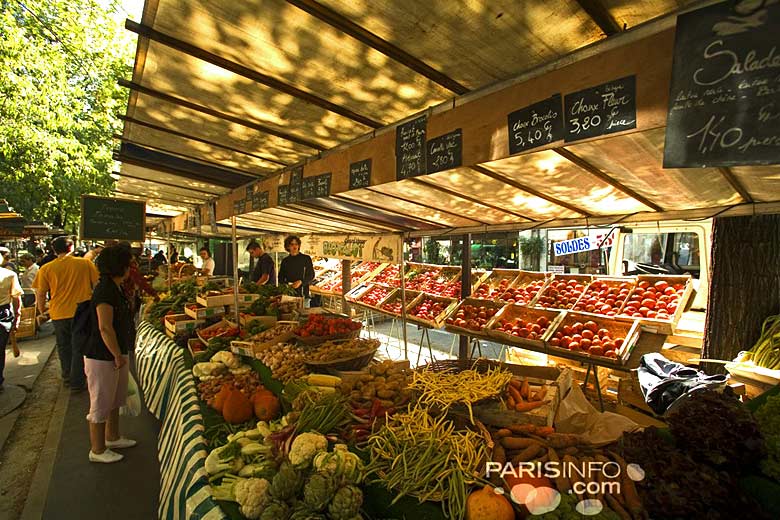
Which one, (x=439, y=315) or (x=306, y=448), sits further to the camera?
(x=439, y=315)

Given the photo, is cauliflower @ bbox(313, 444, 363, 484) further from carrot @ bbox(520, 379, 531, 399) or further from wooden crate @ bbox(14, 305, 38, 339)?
wooden crate @ bbox(14, 305, 38, 339)

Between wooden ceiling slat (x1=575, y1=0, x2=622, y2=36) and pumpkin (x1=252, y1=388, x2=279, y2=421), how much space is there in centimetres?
325

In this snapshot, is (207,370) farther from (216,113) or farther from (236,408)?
(216,113)

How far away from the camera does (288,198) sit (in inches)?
175

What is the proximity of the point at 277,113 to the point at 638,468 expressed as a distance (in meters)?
3.31

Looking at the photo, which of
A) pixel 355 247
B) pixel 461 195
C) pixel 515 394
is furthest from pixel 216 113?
pixel 355 247

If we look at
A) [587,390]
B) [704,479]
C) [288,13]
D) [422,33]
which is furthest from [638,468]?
[587,390]

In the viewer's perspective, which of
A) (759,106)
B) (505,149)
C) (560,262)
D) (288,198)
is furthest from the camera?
(560,262)

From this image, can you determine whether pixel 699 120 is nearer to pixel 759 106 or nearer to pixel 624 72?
pixel 759 106

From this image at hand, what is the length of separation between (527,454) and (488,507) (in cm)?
38

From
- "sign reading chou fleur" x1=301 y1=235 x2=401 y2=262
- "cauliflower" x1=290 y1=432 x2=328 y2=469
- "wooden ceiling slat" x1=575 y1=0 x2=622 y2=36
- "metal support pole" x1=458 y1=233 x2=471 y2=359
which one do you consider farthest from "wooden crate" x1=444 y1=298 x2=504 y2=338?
"wooden ceiling slat" x1=575 y1=0 x2=622 y2=36

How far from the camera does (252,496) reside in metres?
1.91

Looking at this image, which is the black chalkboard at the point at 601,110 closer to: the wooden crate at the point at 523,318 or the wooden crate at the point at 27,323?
the wooden crate at the point at 523,318

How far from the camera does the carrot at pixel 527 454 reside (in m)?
1.93
